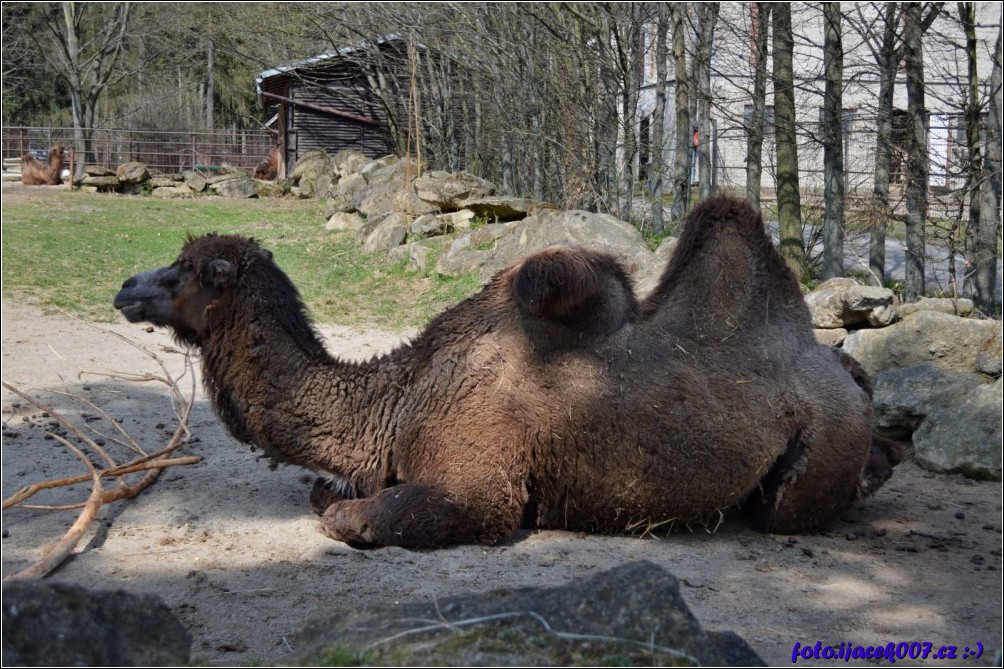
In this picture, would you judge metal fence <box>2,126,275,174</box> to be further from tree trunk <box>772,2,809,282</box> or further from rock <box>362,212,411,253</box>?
tree trunk <box>772,2,809,282</box>

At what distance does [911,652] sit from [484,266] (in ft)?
34.5

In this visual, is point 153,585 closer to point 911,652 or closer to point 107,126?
point 911,652

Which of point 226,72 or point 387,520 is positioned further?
point 226,72

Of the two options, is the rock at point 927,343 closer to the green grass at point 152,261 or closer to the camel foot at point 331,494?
the camel foot at point 331,494

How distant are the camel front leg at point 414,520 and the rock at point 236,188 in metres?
27.0

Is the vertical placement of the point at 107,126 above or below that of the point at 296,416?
above

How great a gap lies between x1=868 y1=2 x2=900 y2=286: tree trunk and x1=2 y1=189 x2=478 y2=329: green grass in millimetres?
5124

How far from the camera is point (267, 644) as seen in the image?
3.53 m

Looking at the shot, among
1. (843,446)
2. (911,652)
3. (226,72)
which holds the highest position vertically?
(226,72)

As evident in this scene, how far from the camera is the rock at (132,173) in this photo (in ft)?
98.4

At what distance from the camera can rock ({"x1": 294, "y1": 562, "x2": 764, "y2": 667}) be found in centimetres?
256

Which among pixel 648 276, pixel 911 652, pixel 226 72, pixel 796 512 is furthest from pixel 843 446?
pixel 226 72

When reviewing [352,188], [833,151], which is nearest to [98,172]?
[352,188]

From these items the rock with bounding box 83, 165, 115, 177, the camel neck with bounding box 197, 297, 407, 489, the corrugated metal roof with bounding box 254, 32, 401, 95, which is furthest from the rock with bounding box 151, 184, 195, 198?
the camel neck with bounding box 197, 297, 407, 489
